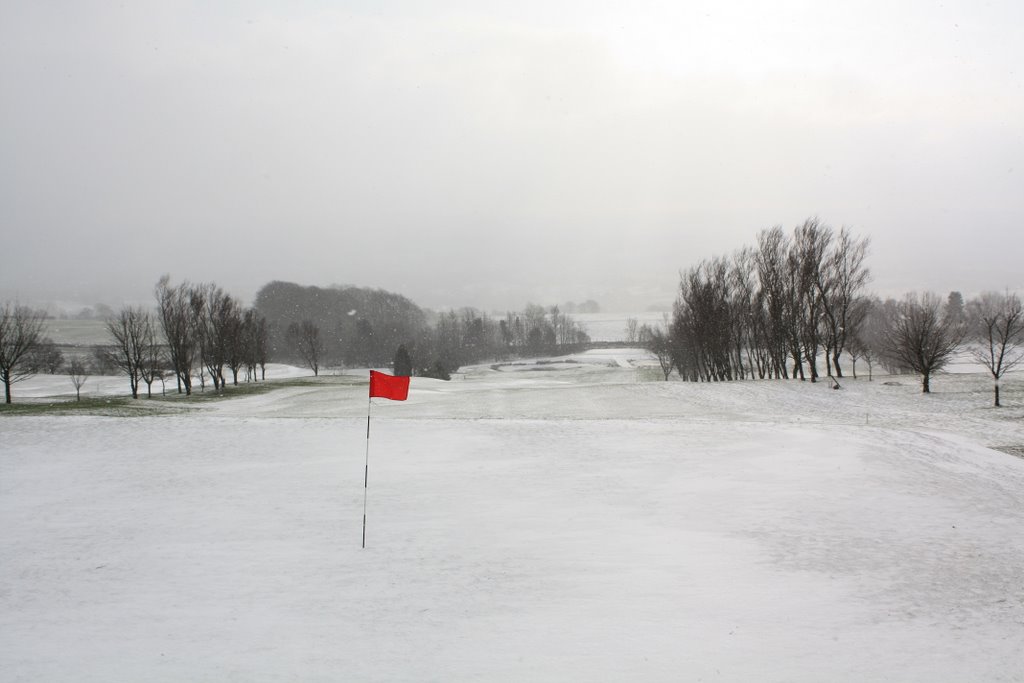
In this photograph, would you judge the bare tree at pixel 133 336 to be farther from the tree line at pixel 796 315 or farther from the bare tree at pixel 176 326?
the tree line at pixel 796 315

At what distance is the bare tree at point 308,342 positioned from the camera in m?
74.0

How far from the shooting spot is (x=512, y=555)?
9.07m

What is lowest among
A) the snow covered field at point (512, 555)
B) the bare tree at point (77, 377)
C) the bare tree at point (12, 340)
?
the snow covered field at point (512, 555)

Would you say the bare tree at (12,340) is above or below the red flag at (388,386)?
above

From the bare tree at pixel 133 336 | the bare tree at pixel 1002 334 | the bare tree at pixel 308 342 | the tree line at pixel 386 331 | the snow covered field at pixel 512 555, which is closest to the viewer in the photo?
the snow covered field at pixel 512 555

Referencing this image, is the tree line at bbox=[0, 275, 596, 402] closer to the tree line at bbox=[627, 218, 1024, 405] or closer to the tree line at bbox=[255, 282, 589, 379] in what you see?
the tree line at bbox=[255, 282, 589, 379]

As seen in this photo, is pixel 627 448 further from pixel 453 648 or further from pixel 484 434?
pixel 453 648

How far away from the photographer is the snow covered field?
6594 mm

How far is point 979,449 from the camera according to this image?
15523mm

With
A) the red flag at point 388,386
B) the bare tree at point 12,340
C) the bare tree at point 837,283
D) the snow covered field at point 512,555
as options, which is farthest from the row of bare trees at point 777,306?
the bare tree at point 12,340

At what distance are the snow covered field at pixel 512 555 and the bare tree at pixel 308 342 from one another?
5810 centimetres

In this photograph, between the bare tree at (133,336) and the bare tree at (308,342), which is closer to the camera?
the bare tree at (133,336)

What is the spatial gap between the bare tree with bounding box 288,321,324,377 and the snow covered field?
5810 centimetres

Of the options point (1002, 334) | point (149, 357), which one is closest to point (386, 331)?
point (149, 357)
